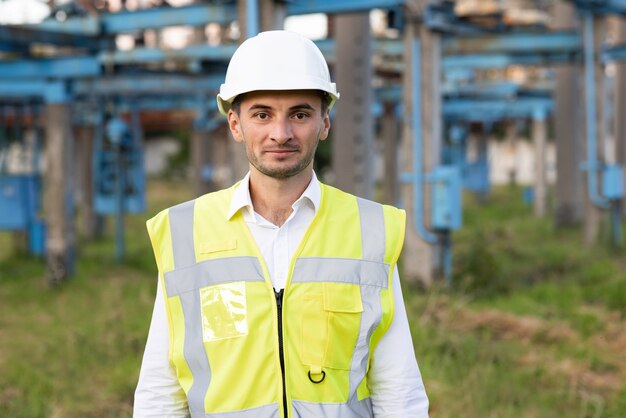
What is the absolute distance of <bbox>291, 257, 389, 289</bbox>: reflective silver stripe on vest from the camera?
1954 mm

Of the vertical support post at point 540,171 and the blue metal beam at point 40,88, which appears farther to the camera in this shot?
the vertical support post at point 540,171

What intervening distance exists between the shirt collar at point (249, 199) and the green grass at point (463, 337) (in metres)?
3.12

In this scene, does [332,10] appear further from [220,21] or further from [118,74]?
[118,74]

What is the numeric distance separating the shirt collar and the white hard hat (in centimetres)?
21

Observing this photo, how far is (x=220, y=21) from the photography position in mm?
7551

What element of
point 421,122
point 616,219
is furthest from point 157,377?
point 616,219

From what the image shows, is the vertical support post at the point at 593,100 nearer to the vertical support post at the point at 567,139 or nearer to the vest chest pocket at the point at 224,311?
the vertical support post at the point at 567,139

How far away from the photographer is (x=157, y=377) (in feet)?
6.52

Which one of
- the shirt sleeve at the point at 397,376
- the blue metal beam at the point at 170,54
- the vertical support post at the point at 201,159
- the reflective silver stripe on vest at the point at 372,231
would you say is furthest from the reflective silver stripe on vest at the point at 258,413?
the vertical support post at the point at 201,159

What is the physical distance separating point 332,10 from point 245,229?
601 centimetres

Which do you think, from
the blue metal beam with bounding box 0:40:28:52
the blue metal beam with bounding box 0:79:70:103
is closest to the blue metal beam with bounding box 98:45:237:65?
the blue metal beam with bounding box 0:79:70:103

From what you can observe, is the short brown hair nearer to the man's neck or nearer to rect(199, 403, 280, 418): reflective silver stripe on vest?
the man's neck

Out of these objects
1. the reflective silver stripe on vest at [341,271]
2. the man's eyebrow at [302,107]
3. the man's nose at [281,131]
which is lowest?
the reflective silver stripe on vest at [341,271]

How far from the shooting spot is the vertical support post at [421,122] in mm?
8531
